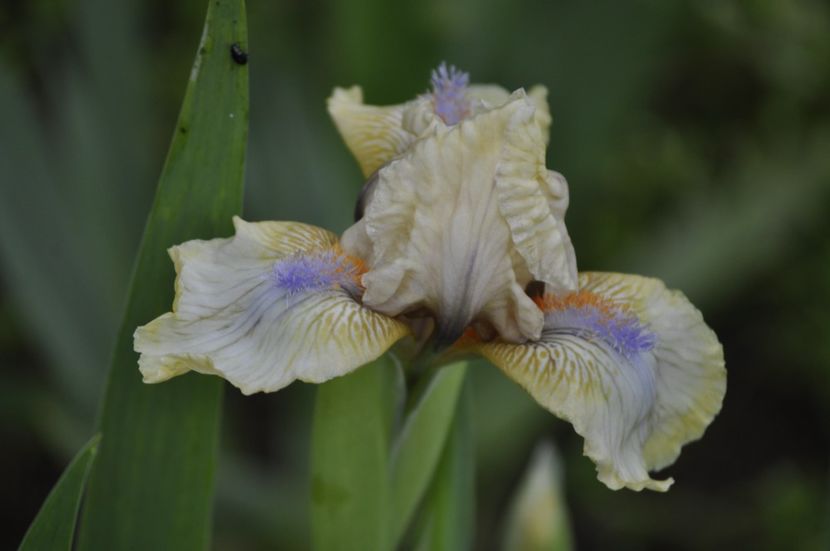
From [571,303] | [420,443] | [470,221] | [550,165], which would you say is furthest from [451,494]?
[550,165]

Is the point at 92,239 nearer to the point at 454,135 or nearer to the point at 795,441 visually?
the point at 454,135

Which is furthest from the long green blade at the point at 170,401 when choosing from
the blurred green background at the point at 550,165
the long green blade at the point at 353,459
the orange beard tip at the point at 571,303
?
the blurred green background at the point at 550,165

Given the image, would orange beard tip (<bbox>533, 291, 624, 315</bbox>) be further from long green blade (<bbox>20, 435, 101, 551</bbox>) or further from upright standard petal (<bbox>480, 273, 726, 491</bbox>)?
long green blade (<bbox>20, 435, 101, 551</bbox>)

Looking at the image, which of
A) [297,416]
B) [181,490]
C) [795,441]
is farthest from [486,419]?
[181,490]

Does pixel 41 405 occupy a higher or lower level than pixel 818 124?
lower

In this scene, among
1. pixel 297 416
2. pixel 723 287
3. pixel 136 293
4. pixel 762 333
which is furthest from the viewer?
pixel 762 333

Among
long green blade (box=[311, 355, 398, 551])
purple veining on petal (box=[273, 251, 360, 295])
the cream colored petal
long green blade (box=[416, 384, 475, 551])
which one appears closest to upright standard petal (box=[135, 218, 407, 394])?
purple veining on petal (box=[273, 251, 360, 295])

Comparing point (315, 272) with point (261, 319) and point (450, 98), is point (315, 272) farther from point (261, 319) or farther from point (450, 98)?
point (450, 98)
